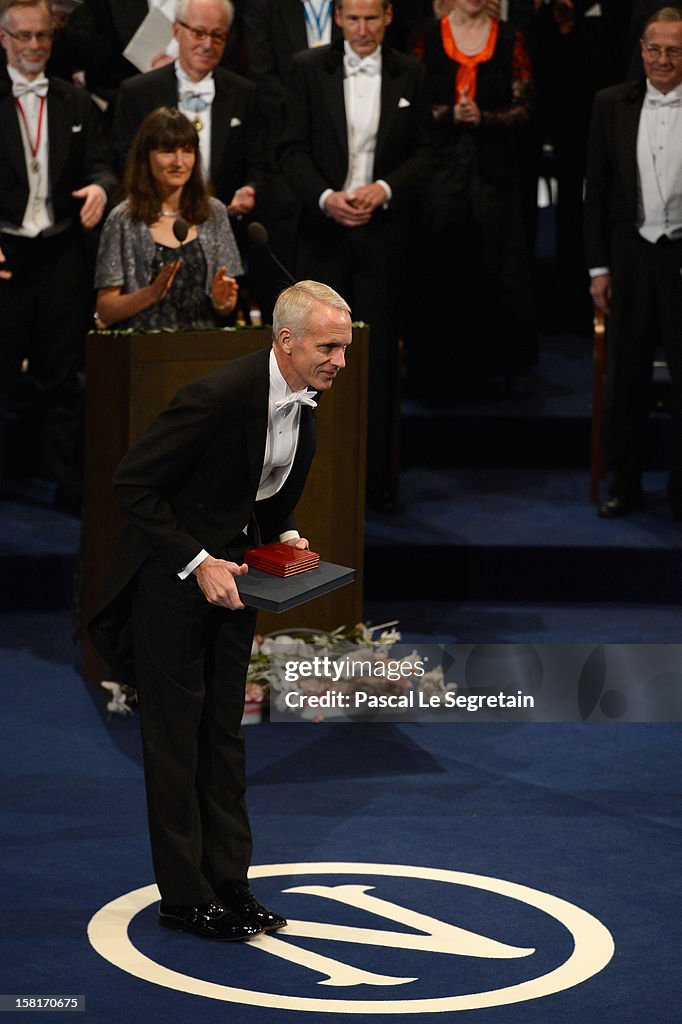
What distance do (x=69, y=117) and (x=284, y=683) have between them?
235 cm

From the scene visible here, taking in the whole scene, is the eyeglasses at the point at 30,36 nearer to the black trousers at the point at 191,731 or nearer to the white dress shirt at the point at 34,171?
the white dress shirt at the point at 34,171

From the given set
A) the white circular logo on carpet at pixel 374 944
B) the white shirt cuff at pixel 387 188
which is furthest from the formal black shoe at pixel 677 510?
the white circular logo on carpet at pixel 374 944

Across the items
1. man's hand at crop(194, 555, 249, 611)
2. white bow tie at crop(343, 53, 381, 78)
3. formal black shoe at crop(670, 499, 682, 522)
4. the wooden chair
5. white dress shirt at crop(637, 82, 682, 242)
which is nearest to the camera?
man's hand at crop(194, 555, 249, 611)

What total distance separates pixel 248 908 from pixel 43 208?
3525 millimetres

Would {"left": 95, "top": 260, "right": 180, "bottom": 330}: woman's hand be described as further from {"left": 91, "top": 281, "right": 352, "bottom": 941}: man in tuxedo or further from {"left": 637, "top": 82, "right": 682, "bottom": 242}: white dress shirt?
{"left": 637, "top": 82, "right": 682, "bottom": 242}: white dress shirt

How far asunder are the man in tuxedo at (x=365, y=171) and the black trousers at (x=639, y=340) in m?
0.88

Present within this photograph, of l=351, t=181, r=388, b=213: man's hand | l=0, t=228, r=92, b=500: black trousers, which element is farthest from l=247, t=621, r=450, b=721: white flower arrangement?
l=351, t=181, r=388, b=213: man's hand

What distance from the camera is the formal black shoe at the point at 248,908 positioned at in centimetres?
439

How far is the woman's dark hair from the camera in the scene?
6125 millimetres

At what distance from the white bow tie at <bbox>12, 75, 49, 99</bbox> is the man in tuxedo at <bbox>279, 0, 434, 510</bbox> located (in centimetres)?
93

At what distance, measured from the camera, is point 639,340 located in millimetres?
7539

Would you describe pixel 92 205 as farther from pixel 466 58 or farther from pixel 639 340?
pixel 639 340

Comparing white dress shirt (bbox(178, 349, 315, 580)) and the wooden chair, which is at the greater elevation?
white dress shirt (bbox(178, 349, 315, 580))

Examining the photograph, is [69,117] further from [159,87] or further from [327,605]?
[327,605]
